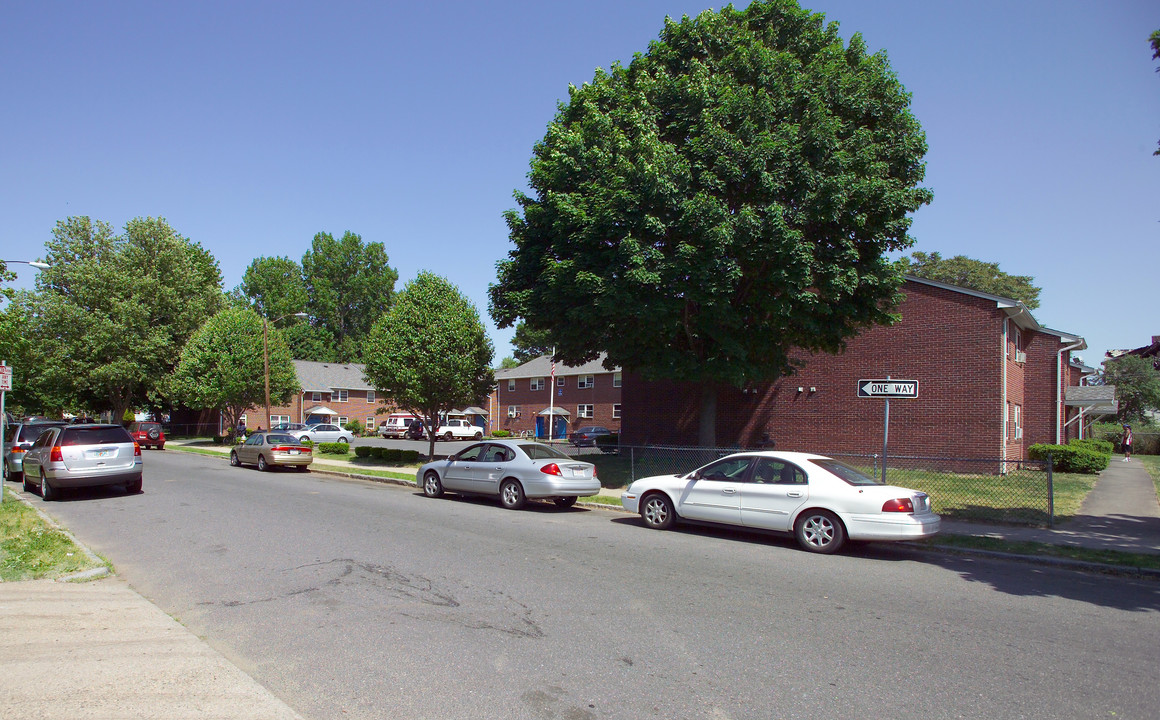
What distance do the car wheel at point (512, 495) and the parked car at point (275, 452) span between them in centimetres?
1301

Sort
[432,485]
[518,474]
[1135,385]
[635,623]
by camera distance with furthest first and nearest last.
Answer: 1. [1135,385]
2. [432,485]
3. [518,474]
4. [635,623]

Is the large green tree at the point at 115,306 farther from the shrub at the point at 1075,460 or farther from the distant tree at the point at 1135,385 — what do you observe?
the distant tree at the point at 1135,385

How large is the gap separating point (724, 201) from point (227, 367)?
104 feet

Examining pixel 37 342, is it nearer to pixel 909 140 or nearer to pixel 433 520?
pixel 433 520

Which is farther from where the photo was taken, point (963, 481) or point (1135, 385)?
point (1135, 385)

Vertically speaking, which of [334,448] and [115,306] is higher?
[115,306]

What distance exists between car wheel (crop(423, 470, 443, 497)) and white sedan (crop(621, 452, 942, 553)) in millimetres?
6017

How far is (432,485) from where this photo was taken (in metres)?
16.2

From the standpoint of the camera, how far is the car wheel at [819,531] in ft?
31.9

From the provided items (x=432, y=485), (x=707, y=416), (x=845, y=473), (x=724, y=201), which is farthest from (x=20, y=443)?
(x=845, y=473)

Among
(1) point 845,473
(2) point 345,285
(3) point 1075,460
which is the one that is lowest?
(3) point 1075,460

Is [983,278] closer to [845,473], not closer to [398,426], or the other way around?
[398,426]

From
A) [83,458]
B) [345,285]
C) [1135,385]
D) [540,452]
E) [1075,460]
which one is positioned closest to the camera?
[540,452]

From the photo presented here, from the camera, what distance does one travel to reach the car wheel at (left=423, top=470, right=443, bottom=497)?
16141 mm
